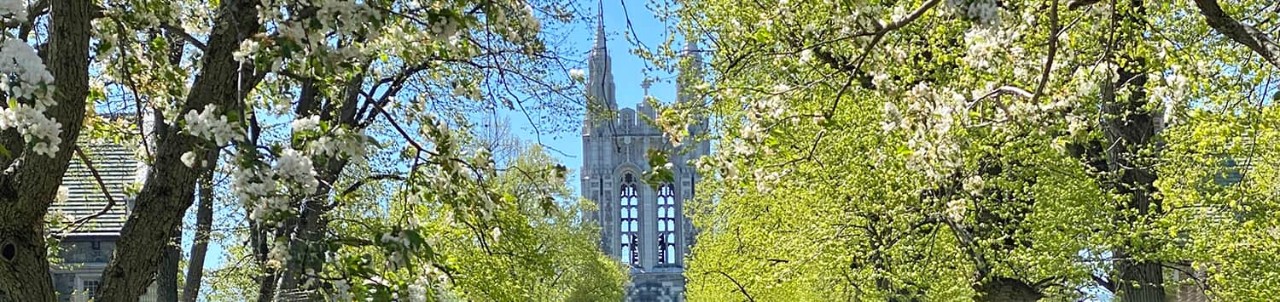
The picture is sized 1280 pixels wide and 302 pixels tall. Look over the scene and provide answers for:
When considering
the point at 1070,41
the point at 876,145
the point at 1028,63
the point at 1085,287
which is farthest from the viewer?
the point at 1085,287

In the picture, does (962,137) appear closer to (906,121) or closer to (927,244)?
(906,121)

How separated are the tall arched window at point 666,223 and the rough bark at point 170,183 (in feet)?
280

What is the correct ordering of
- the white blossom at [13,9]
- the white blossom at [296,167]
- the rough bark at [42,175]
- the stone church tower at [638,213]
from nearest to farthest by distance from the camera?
the white blossom at [13,9] → the white blossom at [296,167] → the rough bark at [42,175] → the stone church tower at [638,213]

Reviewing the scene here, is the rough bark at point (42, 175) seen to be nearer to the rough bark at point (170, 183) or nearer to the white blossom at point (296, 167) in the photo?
the rough bark at point (170, 183)

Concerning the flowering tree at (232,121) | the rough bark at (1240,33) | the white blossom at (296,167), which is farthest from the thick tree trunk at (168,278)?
the rough bark at (1240,33)

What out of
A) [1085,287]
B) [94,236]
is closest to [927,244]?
[1085,287]

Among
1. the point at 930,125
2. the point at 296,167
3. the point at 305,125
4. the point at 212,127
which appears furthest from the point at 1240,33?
the point at 212,127

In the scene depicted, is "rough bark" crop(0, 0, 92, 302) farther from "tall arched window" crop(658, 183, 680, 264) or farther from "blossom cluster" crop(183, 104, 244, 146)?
"tall arched window" crop(658, 183, 680, 264)

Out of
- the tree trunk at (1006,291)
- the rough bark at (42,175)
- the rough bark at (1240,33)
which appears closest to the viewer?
the rough bark at (42,175)

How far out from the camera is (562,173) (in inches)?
196

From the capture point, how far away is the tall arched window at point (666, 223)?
91000mm

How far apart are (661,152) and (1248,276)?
11675 mm

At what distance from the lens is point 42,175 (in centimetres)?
441

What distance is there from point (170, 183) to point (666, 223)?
87.0 metres
